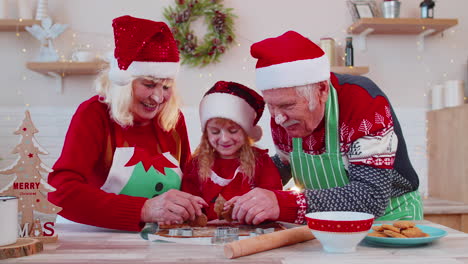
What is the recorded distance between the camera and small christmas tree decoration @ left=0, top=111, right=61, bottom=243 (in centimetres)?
137

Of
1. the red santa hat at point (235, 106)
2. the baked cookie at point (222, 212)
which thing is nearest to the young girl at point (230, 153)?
the red santa hat at point (235, 106)

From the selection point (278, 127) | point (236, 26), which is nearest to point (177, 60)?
point (278, 127)

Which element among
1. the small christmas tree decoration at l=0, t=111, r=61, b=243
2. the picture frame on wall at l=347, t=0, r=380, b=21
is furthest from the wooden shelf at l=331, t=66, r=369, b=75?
the small christmas tree decoration at l=0, t=111, r=61, b=243

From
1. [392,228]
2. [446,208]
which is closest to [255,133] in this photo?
[392,228]

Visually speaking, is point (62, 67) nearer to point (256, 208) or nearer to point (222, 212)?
point (222, 212)

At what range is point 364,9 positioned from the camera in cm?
413

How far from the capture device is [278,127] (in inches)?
81.0

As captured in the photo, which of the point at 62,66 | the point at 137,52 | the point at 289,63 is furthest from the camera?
the point at 62,66

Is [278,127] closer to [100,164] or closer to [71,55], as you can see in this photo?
[100,164]

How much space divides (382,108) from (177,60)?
2.60 ft

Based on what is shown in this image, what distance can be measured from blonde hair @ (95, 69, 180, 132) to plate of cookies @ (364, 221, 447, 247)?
3.18 feet

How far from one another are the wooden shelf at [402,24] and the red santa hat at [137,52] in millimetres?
2424

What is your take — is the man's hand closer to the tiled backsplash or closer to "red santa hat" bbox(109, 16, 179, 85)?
"red santa hat" bbox(109, 16, 179, 85)

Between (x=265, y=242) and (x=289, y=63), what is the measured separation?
757 mm
